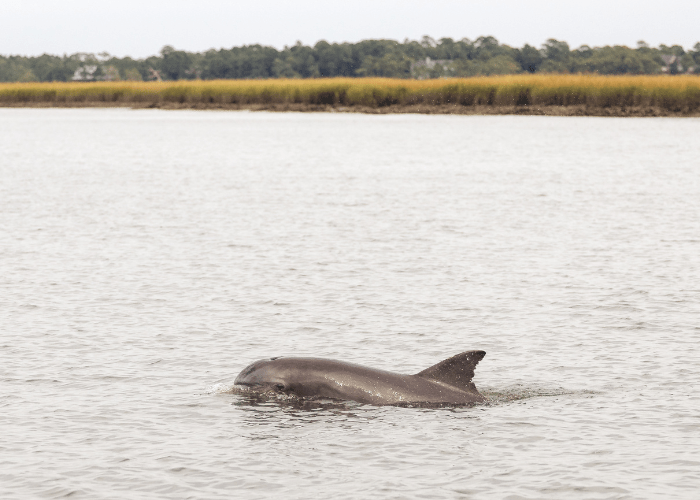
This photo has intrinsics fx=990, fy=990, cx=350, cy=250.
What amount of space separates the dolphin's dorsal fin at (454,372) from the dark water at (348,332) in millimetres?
340

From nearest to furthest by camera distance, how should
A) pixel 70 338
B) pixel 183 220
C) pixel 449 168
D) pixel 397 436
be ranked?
1. pixel 397 436
2. pixel 70 338
3. pixel 183 220
4. pixel 449 168

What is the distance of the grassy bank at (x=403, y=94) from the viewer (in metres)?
67.6

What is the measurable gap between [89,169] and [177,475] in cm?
3492

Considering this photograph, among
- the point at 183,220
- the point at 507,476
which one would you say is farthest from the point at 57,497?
the point at 183,220

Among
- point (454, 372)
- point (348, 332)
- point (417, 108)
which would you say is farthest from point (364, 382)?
point (417, 108)

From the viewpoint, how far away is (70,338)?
44.4 ft

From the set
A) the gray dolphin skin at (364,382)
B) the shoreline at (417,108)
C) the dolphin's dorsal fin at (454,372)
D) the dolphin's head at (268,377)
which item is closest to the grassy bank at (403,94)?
the shoreline at (417,108)

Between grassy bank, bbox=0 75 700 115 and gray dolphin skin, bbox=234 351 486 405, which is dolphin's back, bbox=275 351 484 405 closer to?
gray dolphin skin, bbox=234 351 486 405

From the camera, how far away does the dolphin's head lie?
10.6 metres

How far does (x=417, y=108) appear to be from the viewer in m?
80.1

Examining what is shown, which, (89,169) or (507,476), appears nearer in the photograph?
(507,476)

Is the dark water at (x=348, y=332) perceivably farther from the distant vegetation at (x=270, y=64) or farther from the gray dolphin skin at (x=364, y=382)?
the distant vegetation at (x=270, y=64)

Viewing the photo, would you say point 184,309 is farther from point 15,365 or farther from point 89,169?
point 89,169

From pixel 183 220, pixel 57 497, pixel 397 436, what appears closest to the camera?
pixel 57 497
